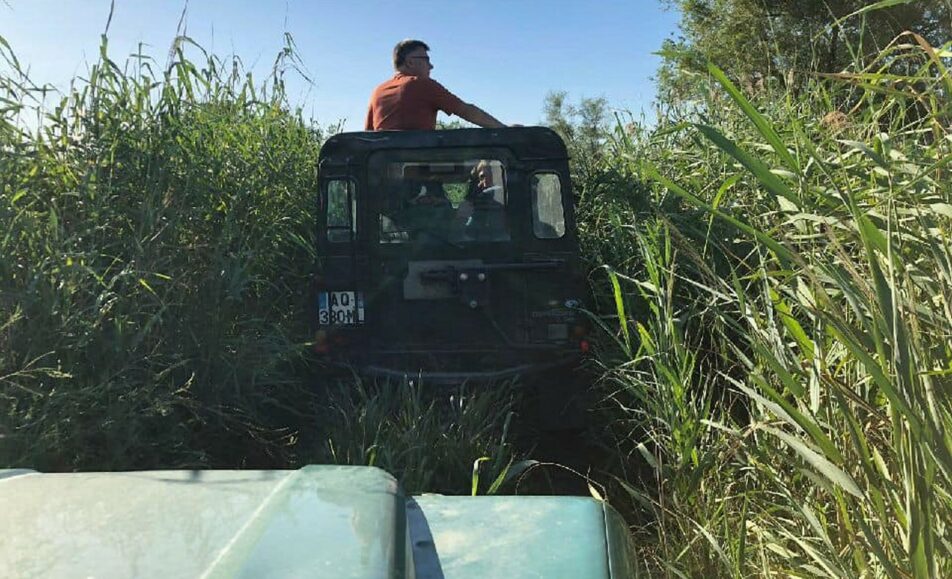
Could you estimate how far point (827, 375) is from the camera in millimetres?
1763

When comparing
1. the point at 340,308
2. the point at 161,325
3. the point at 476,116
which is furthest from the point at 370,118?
the point at 161,325

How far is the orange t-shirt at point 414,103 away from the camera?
195 inches

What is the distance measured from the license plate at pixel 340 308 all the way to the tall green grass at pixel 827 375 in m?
1.46

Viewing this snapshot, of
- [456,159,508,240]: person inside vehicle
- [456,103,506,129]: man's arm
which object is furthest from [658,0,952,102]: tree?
[456,159,508,240]: person inside vehicle

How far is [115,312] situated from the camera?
297cm

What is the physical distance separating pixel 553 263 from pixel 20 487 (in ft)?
10.1

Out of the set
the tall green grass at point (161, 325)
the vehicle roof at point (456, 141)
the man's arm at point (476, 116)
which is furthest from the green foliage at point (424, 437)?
the man's arm at point (476, 116)

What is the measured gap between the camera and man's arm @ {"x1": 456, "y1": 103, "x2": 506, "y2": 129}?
188 inches

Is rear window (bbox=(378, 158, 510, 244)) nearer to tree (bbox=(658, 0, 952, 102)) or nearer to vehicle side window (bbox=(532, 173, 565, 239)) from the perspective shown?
vehicle side window (bbox=(532, 173, 565, 239))

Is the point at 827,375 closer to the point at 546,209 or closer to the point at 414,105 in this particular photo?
the point at 546,209

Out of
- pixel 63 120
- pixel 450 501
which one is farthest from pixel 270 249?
pixel 450 501

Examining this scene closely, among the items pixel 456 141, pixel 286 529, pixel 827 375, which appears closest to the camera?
pixel 286 529

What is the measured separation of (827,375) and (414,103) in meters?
3.75

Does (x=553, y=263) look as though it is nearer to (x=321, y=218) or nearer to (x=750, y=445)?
(x=321, y=218)
